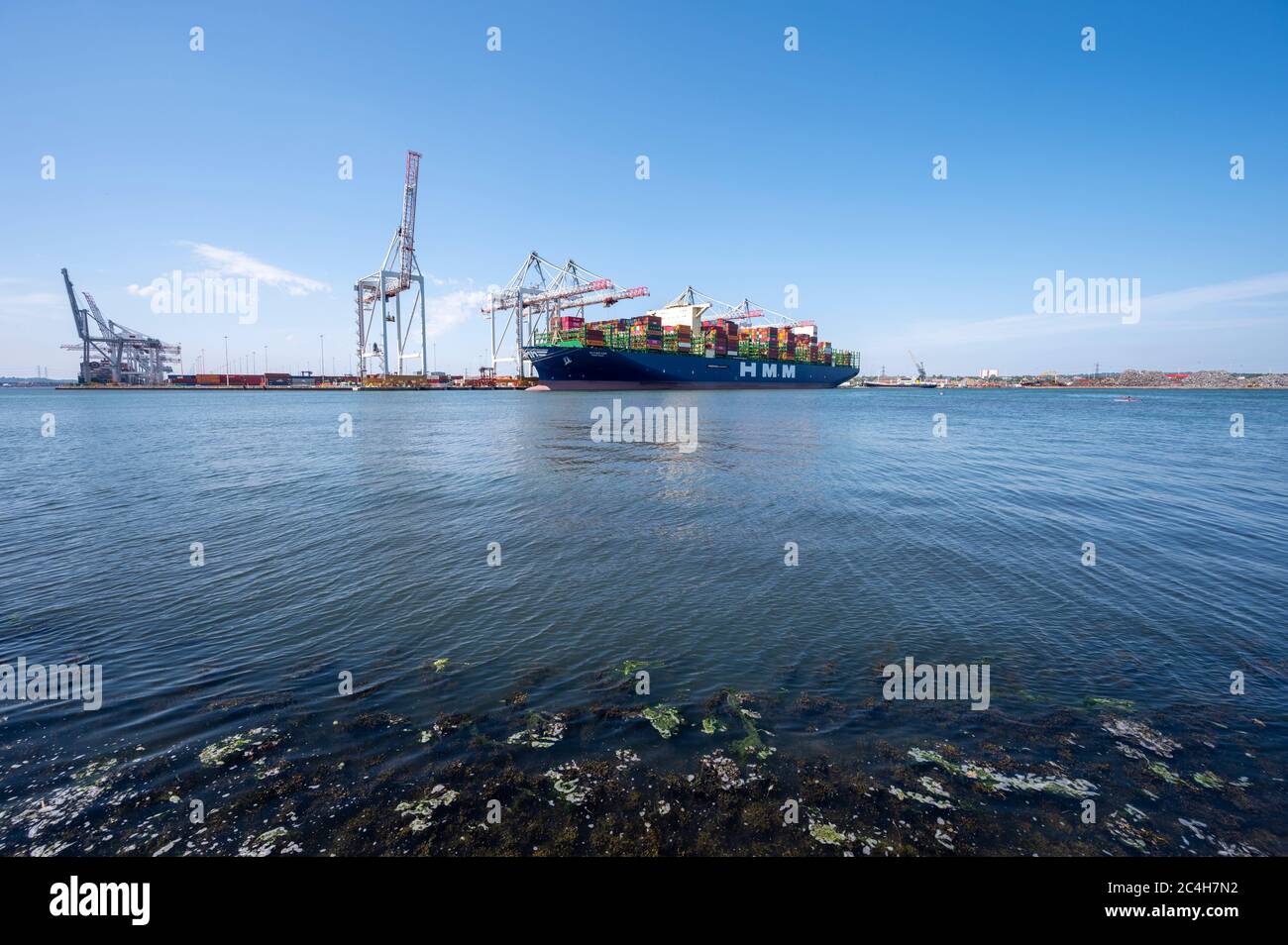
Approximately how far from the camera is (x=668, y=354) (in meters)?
103

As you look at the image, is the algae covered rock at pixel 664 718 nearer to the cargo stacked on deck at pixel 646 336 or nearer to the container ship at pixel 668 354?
the container ship at pixel 668 354

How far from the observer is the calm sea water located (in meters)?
6.25

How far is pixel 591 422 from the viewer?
166ft

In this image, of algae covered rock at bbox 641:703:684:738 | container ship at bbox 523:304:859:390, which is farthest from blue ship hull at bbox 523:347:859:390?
algae covered rock at bbox 641:703:684:738

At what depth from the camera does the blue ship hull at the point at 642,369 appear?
97062 millimetres

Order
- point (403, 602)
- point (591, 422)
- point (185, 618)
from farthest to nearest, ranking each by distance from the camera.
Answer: point (591, 422) → point (403, 602) → point (185, 618)

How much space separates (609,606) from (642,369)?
94.1 metres

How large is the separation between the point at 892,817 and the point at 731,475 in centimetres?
1911

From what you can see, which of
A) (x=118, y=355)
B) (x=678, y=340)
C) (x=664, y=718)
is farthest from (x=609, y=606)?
(x=118, y=355)

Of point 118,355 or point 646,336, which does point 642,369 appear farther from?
point 118,355

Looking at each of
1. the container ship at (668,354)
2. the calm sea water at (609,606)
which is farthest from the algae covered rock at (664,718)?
the container ship at (668,354)

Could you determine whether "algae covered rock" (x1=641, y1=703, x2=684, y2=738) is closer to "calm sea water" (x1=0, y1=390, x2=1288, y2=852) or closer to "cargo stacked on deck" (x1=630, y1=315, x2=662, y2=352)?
"calm sea water" (x1=0, y1=390, x2=1288, y2=852)
